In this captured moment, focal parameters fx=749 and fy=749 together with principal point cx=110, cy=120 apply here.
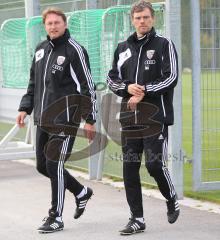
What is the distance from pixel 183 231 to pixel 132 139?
0.91 meters

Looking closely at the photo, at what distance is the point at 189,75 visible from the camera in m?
8.20

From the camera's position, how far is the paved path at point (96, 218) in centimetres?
638

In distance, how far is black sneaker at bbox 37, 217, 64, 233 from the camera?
256 inches

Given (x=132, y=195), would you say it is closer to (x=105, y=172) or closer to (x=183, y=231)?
(x=183, y=231)

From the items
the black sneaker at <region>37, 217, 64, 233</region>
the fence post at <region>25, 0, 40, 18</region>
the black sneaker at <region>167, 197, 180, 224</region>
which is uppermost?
the fence post at <region>25, 0, 40, 18</region>

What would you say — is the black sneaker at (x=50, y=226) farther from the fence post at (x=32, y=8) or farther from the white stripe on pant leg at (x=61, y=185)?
the fence post at (x=32, y=8)

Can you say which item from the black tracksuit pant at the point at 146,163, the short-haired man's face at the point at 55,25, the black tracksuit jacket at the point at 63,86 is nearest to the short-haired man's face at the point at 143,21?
the black tracksuit jacket at the point at 63,86

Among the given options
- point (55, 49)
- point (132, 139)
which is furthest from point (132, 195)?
point (55, 49)

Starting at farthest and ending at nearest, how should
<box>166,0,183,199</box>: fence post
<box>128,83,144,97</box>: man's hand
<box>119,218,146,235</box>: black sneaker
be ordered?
<box>166,0,183,199</box>: fence post < <box>119,218,146,235</box>: black sneaker < <box>128,83,144,97</box>: man's hand

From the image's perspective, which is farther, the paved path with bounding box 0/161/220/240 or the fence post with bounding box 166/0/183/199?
the fence post with bounding box 166/0/183/199

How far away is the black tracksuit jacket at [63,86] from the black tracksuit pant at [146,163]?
1.51 ft

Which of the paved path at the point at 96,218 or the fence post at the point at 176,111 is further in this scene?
the fence post at the point at 176,111

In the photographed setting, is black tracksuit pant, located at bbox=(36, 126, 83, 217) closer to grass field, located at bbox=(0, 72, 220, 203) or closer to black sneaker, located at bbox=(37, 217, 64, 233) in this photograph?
black sneaker, located at bbox=(37, 217, 64, 233)

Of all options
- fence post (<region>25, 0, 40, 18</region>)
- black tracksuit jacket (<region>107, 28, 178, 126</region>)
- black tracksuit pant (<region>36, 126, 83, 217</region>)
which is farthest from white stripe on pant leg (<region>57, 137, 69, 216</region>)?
fence post (<region>25, 0, 40, 18</region>)
